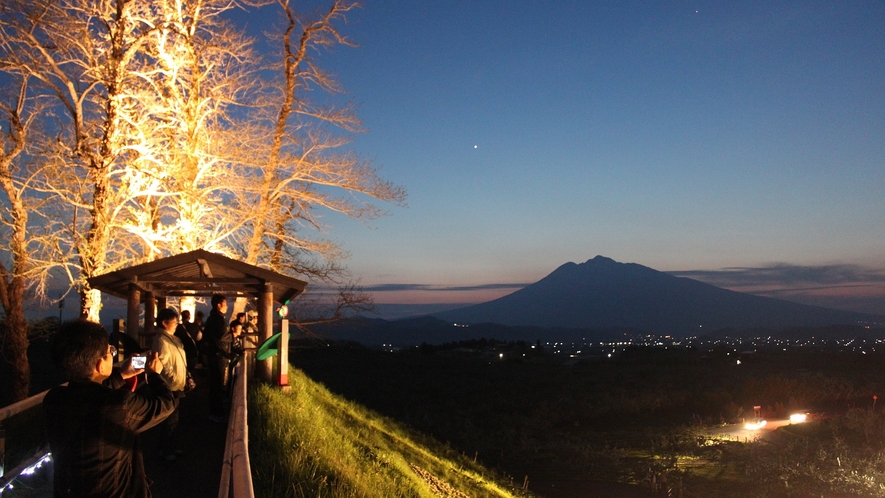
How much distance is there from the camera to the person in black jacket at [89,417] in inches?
138

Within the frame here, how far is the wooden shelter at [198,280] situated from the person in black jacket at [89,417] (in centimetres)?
861

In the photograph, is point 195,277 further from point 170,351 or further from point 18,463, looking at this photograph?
point 170,351

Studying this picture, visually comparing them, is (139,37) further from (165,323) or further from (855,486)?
(855,486)

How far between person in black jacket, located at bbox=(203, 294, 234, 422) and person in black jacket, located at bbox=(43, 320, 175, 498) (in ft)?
23.2

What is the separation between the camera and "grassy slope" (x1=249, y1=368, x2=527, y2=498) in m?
7.54

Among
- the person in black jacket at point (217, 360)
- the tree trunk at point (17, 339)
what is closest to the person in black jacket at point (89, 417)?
the person in black jacket at point (217, 360)

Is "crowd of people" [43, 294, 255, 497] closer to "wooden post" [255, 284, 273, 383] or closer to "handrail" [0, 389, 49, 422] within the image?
"handrail" [0, 389, 49, 422]

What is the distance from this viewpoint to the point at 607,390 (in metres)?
40.2

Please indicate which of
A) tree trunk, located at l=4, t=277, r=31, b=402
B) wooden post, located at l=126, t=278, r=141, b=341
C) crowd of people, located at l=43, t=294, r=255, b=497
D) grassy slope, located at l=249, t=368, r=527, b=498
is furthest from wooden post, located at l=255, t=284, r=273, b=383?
crowd of people, located at l=43, t=294, r=255, b=497

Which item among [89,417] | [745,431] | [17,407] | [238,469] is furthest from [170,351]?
[745,431]

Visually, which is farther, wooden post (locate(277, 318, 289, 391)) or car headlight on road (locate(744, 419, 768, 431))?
car headlight on road (locate(744, 419, 768, 431))

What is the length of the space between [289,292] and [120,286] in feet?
12.0

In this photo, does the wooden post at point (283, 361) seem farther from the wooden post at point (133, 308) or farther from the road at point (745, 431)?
the road at point (745, 431)

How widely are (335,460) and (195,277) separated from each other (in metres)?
6.26
